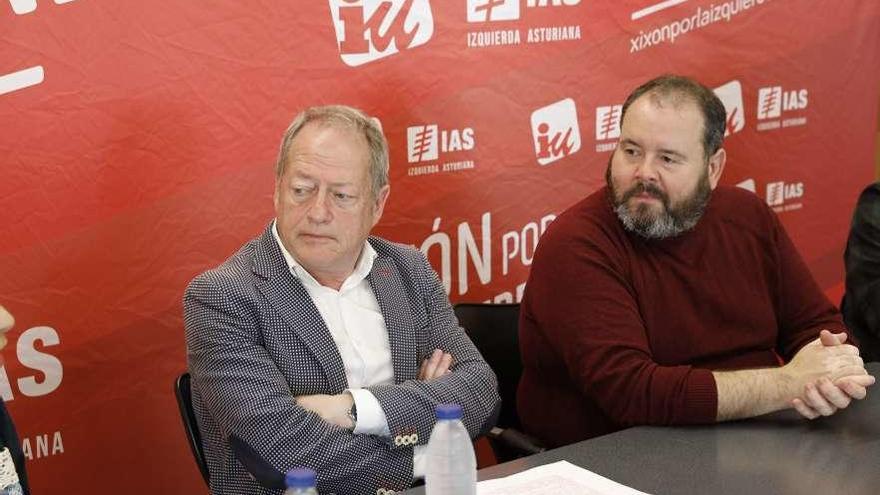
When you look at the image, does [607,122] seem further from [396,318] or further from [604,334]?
[396,318]

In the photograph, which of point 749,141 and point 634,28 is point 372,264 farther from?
point 749,141

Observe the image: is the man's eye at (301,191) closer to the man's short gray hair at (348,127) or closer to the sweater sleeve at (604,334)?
the man's short gray hair at (348,127)

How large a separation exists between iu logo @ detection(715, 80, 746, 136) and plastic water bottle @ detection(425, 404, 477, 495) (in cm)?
242

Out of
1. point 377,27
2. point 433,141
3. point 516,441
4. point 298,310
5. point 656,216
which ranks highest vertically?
point 377,27

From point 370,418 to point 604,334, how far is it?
0.62 meters

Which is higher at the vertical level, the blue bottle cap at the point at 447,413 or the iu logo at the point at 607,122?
the iu logo at the point at 607,122

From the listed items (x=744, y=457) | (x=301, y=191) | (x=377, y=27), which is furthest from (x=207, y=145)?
(x=744, y=457)

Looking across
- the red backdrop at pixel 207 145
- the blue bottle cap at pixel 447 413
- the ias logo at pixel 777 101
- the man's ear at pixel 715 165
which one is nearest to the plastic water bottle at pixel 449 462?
the blue bottle cap at pixel 447 413

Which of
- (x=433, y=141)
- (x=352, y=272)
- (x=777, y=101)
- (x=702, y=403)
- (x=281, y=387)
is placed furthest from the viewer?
(x=777, y=101)

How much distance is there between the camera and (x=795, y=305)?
9.63ft

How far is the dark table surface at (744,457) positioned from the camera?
2.01 meters

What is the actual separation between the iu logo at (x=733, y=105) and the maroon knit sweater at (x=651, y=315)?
3.07 ft

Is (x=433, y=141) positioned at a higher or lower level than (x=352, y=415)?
higher

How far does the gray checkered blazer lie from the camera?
7.27ft
